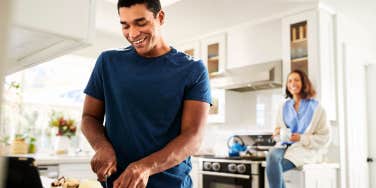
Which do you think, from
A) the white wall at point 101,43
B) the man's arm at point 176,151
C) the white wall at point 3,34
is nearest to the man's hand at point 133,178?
the man's arm at point 176,151

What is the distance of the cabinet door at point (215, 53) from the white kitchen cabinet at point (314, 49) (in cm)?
84

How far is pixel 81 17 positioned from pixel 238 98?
11.5 ft

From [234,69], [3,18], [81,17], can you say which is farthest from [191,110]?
[234,69]

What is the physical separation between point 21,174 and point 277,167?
8.35 feet

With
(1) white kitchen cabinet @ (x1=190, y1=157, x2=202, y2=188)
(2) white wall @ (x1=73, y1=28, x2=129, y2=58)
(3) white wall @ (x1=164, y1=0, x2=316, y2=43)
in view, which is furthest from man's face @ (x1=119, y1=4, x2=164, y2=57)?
(2) white wall @ (x1=73, y1=28, x2=129, y2=58)

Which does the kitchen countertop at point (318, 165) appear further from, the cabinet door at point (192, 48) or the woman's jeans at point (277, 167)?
the cabinet door at point (192, 48)

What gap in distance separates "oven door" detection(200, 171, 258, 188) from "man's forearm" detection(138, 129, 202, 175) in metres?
2.53

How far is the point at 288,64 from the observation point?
3.63m

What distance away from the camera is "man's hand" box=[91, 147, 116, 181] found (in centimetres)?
87

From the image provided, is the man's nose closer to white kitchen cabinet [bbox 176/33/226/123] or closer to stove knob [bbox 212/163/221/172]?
stove knob [bbox 212/163/221/172]

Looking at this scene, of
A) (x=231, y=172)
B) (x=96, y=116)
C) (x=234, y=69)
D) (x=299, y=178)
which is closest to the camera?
(x=96, y=116)

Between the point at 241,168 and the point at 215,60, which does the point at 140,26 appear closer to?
the point at 241,168

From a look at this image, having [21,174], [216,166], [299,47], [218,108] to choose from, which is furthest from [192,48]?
[21,174]

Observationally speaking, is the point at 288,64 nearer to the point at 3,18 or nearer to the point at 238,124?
the point at 238,124
